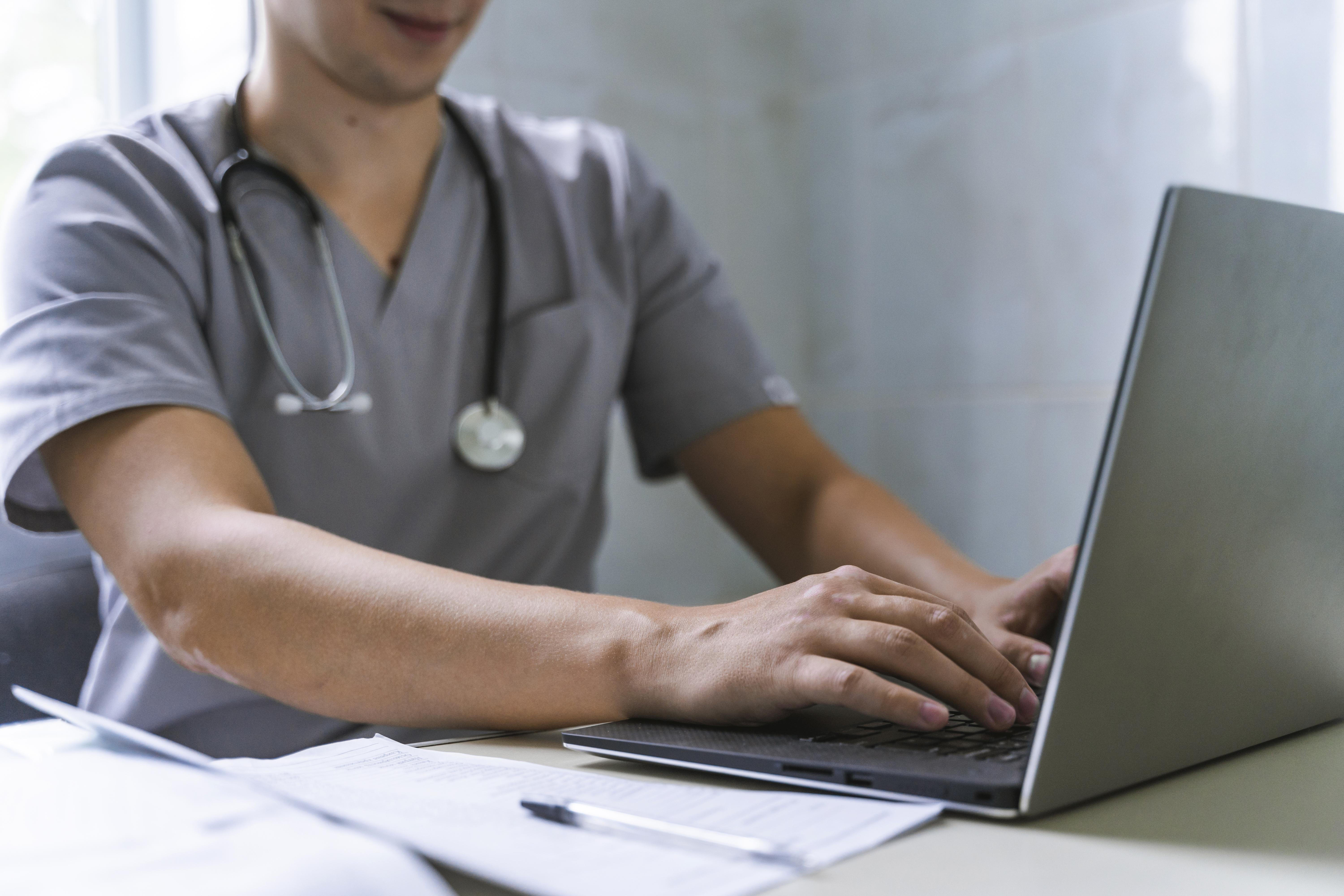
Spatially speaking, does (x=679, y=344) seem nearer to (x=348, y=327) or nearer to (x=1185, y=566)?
(x=348, y=327)

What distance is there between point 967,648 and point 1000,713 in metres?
0.03

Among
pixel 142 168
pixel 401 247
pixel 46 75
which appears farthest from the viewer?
pixel 46 75

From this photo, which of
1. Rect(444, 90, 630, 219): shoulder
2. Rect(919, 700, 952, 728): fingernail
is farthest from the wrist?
Rect(444, 90, 630, 219): shoulder

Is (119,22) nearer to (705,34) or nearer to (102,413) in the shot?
(705,34)

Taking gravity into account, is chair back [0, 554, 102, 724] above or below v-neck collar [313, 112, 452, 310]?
below

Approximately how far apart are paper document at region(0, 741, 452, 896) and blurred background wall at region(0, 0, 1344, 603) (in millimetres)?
787

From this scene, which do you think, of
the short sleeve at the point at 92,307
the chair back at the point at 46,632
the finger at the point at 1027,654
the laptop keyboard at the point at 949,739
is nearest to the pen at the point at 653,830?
the laptop keyboard at the point at 949,739

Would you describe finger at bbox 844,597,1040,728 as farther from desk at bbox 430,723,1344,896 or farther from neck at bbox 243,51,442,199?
neck at bbox 243,51,442,199

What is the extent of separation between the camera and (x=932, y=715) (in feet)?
1.48

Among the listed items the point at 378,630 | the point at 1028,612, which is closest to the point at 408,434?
the point at 378,630

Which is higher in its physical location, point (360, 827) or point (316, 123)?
point (316, 123)

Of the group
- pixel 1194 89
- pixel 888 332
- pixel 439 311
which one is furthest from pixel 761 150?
pixel 439 311

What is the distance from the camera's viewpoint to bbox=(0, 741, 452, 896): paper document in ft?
0.96

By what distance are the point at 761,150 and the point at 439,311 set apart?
839 mm
